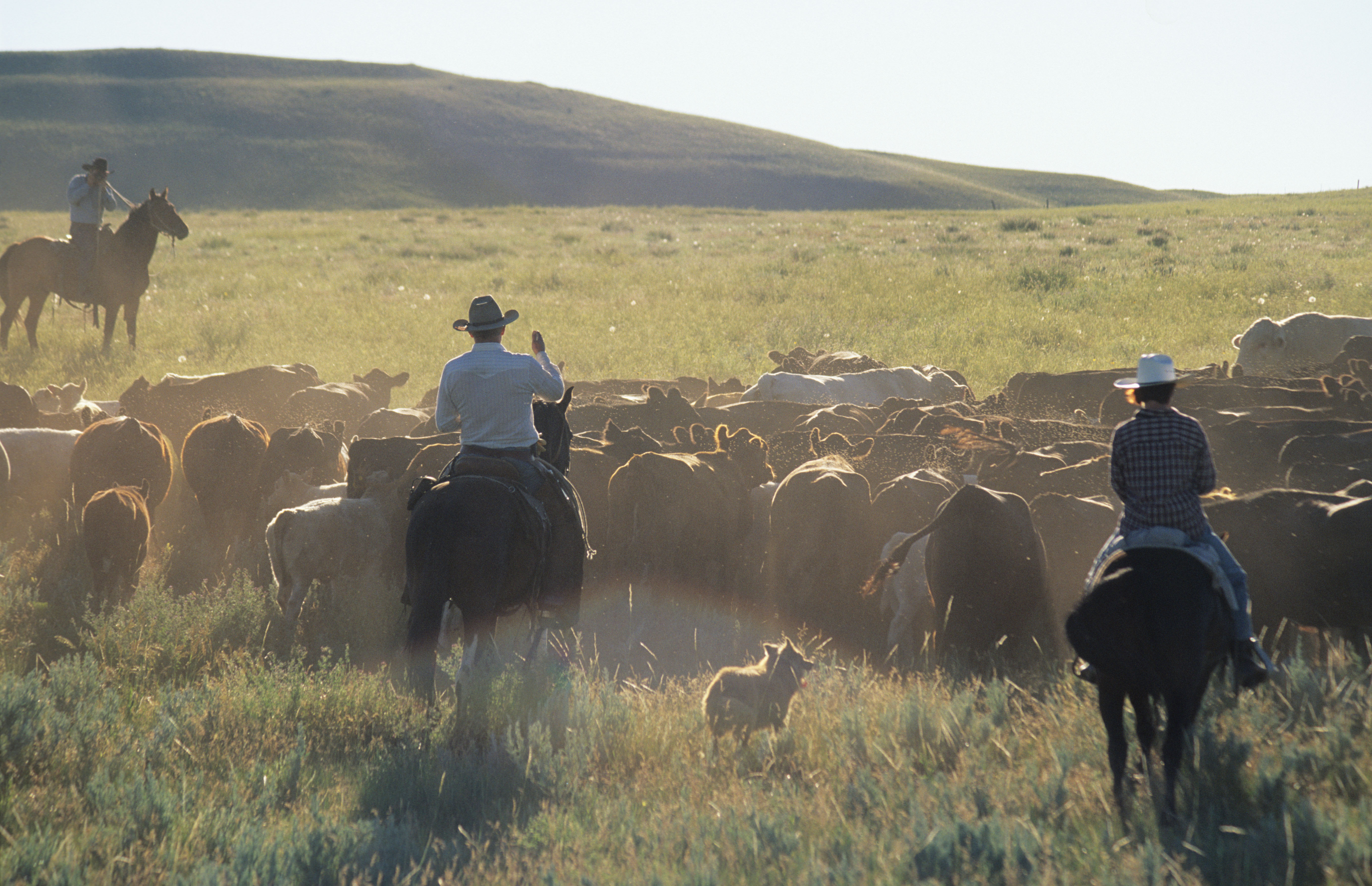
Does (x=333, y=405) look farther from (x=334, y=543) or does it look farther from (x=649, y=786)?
(x=649, y=786)

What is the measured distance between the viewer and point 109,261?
17625mm

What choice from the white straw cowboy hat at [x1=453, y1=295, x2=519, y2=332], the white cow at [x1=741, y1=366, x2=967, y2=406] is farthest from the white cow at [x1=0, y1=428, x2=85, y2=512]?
the white cow at [x1=741, y1=366, x2=967, y2=406]

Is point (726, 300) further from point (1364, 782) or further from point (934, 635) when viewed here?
point (1364, 782)

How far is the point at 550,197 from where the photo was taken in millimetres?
88250

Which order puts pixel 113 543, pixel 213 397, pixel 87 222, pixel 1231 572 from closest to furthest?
pixel 1231 572 < pixel 113 543 < pixel 213 397 < pixel 87 222

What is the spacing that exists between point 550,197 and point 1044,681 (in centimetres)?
8723

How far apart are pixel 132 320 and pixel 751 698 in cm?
1764

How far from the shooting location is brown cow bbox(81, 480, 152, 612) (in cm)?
771

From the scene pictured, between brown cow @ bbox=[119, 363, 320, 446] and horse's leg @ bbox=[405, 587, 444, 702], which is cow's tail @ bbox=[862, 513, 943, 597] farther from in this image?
brown cow @ bbox=[119, 363, 320, 446]

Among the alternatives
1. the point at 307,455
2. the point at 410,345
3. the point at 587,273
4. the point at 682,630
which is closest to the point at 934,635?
the point at 682,630

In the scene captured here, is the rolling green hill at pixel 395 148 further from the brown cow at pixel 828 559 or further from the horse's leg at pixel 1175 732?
the horse's leg at pixel 1175 732

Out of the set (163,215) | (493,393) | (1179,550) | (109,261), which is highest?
(163,215)

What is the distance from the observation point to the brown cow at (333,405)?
13023 millimetres

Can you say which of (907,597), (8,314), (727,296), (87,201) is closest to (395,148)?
(727,296)
